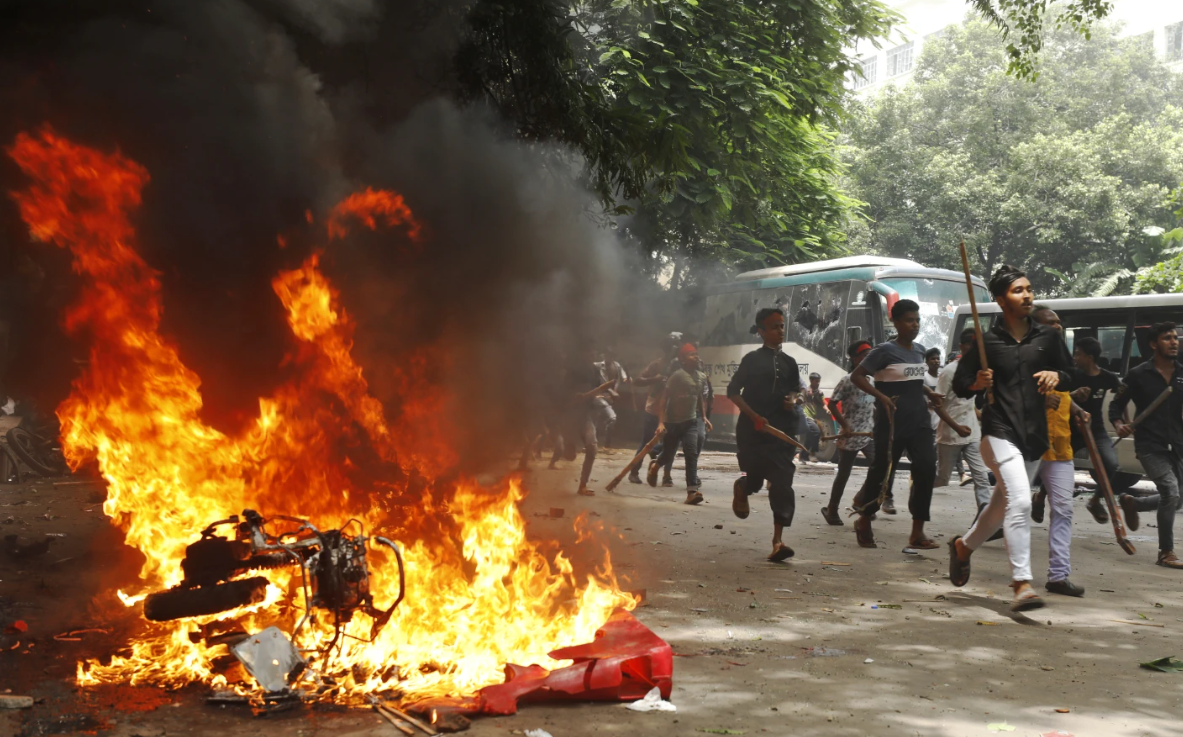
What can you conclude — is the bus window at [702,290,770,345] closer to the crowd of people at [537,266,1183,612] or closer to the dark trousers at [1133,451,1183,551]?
the crowd of people at [537,266,1183,612]

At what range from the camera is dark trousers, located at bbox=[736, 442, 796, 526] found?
267 inches

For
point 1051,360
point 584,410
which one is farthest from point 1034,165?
point 1051,360

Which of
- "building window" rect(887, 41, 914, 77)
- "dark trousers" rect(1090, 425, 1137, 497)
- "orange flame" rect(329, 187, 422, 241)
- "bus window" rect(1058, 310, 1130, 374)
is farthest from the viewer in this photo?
"building window" rect(887, 41, 914, 77)

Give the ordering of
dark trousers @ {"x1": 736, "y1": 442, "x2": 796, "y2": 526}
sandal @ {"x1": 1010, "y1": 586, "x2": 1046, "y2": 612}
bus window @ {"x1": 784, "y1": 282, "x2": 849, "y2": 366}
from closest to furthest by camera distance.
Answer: sandal @ {"x1": 1010, "y1": 586, "x2": 1046, "y2": 612} → dark trousers @ {"x1": 736, "y1": 442, "x2": 796, "y2": 526} → bus window @ {"x1": 784, "y1": 282, "x2": 849, "y2": 366}

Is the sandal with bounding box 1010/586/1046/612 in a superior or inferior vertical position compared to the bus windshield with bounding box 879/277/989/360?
inferior

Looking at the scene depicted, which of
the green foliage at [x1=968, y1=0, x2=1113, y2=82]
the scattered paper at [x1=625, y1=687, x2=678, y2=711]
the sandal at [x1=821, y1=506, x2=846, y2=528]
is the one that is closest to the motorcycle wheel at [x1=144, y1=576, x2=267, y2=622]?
the scattered paper at [x1=625, y1=687, x2=678, y2=711]

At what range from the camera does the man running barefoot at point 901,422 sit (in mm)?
7238

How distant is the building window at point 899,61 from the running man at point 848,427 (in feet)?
198

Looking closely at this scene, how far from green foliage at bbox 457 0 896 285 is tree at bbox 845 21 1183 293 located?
59.5 ft

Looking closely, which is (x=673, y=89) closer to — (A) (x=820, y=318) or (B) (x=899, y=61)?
(A) (x=820, y=318)

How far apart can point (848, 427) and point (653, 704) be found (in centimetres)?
620

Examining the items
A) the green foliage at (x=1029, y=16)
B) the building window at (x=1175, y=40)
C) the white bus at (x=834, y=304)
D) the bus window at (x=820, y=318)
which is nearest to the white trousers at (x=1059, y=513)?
the green foliage at (x=1029, y=16)

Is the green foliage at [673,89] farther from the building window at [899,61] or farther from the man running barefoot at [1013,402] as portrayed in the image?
the building window at [899,61]

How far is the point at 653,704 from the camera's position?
3.65 meters
